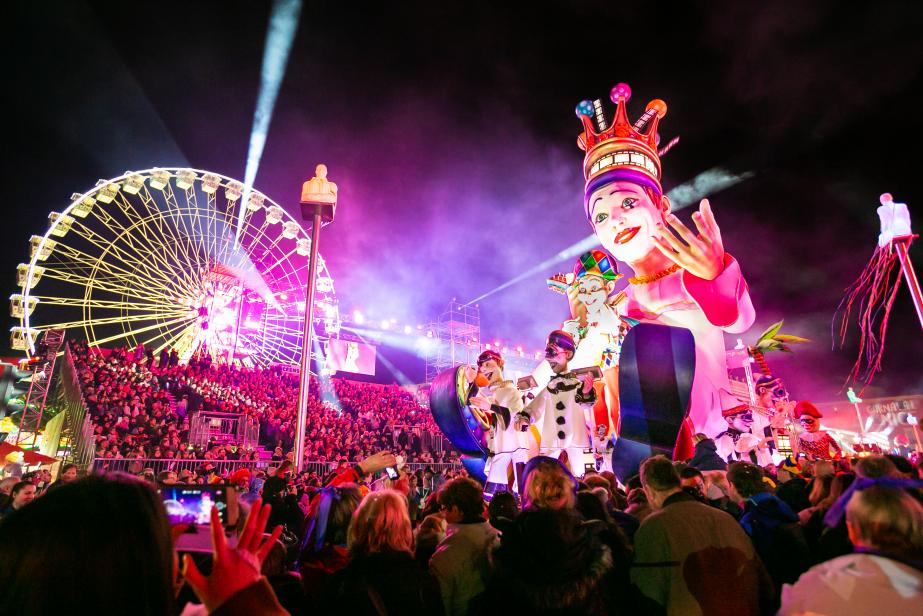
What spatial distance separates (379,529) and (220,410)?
1925 cm

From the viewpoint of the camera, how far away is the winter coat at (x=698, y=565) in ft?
8.87

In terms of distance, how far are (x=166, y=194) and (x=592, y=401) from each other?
2490 centimetres

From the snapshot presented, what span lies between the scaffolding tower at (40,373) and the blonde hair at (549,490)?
983 inches

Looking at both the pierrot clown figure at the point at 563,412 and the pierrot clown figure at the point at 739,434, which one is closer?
the pierrot clown figure at the point at 563,412

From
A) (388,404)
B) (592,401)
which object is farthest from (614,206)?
(388,404)

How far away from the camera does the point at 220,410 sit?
19.3 m

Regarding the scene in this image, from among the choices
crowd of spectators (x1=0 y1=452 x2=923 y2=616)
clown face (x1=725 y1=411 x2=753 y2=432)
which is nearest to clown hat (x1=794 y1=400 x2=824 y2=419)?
clown face (x1=725 y1=411 x2=753 y2=432)

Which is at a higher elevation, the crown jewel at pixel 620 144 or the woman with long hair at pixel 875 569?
the crown jewel at pixel 620 144

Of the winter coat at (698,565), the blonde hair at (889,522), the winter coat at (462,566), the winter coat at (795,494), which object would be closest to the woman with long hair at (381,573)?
the winter coat at (462,566)

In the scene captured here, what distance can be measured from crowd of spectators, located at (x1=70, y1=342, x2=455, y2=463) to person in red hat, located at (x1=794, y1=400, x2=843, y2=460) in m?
11.4

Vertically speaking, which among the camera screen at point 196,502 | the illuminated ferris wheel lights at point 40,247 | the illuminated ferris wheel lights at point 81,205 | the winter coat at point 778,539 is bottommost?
the winter coat at point 778,539

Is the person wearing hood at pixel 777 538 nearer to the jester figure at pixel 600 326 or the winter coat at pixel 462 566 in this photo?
the winter coat at pixel 462 566

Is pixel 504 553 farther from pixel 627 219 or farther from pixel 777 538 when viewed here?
pixel 627 219

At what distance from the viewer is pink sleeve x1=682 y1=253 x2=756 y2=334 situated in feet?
35.5
